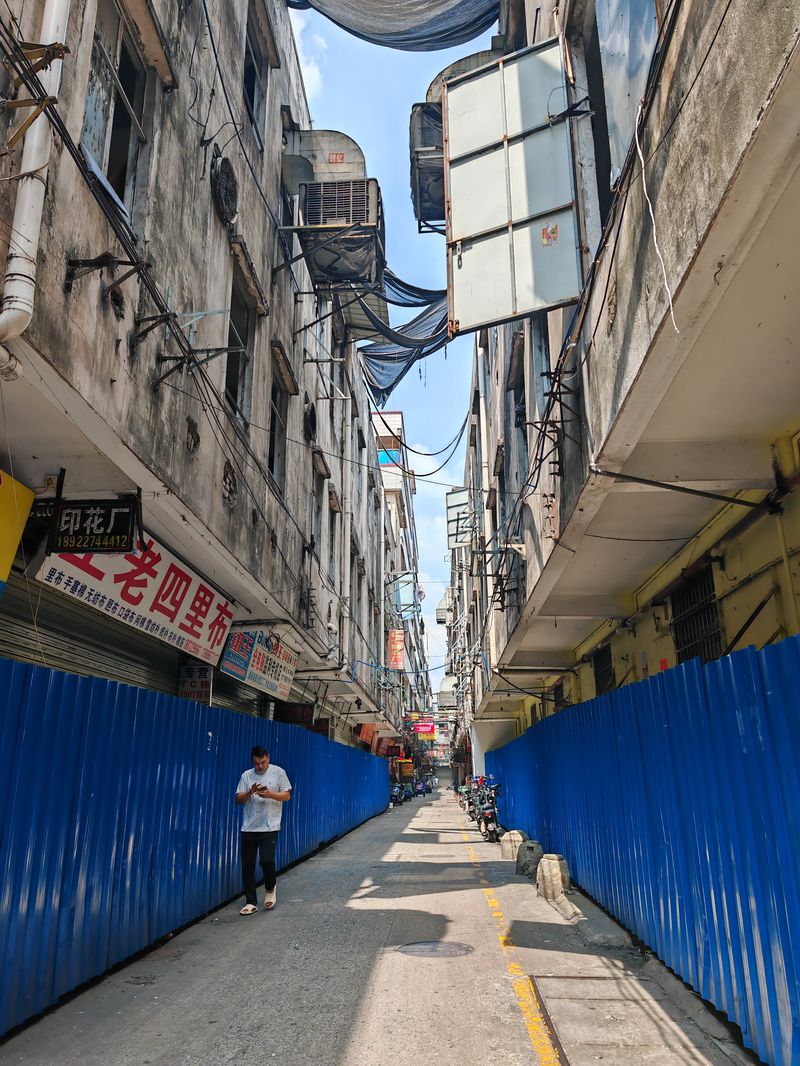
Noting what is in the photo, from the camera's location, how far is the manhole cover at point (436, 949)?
6.52 m

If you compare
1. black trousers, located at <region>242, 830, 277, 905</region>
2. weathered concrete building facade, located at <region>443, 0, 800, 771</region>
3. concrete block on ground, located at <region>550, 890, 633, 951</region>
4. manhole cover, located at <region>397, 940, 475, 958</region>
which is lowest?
manhole cover, located at <region>397, 940, 475, 958</region>

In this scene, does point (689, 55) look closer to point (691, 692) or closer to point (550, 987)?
point (691, 692)

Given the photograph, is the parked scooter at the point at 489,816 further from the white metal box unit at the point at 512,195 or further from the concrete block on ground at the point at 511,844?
the white metal box unit at the point at 512,195

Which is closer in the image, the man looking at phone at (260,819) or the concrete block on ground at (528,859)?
the man looking at phone at (260,819)

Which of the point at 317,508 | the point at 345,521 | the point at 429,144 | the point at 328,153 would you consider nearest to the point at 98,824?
the point at 429,144

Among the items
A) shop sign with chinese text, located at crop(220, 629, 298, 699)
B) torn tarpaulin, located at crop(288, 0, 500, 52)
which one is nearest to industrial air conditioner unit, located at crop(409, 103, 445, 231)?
torn tarpaulin, located at crop(288, 0, 500, 52)

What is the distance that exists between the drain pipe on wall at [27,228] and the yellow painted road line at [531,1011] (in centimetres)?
497

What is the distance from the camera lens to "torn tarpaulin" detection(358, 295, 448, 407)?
14117 mm

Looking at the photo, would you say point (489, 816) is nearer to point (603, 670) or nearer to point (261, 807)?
point (603, 670)

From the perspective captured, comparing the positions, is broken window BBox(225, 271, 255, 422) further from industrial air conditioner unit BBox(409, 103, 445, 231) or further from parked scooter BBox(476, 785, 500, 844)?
parked scooter BBox(476, 785, 500, 844)

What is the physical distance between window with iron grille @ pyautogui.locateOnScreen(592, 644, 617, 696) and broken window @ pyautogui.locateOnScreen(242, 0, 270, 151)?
9853mm

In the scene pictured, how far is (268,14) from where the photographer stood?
1176cm

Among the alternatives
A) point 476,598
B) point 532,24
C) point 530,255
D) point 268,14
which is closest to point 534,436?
point 530,255

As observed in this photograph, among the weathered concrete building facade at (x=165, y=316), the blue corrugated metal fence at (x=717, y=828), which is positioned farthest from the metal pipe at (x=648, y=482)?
the weathered concrete building facade at (x=165, y=316)
